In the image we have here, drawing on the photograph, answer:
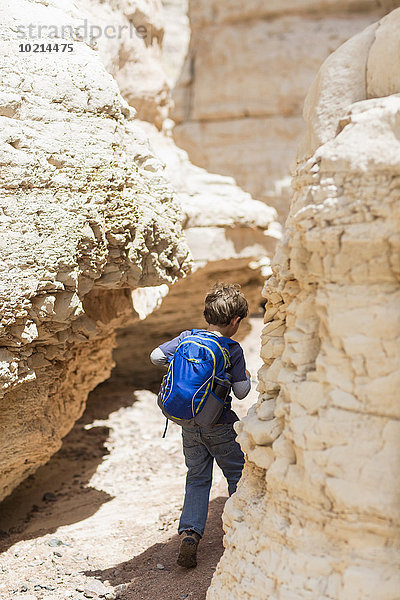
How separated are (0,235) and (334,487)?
225cm

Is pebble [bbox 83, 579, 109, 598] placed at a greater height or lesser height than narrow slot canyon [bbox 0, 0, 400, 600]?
lesser

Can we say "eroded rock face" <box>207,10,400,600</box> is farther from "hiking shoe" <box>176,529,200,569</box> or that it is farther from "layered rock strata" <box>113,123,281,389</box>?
"layered rock strata" <box>113,123,281,389</box>

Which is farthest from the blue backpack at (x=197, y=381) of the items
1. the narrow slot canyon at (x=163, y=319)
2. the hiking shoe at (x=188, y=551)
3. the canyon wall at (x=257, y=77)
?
the canyon wall at (x=257, y=77)

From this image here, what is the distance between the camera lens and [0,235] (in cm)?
333

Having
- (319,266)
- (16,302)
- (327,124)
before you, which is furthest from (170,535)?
(327,124)

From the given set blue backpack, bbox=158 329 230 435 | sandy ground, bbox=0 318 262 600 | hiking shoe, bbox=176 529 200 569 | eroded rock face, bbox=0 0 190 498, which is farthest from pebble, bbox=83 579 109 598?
eroded rock face, bbox=0 0 190 498

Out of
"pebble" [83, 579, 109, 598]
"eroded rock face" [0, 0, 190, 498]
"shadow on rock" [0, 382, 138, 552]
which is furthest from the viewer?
"shadow on rock" [0, 382, 138, 552]

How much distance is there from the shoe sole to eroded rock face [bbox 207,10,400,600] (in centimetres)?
81

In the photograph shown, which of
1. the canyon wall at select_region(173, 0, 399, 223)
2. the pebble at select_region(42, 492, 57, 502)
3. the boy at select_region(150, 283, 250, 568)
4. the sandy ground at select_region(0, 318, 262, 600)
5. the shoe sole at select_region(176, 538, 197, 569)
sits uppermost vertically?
the canyon wall at select_region(173, 0, 399, 223)

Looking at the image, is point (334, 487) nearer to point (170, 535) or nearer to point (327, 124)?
point (327, 124)

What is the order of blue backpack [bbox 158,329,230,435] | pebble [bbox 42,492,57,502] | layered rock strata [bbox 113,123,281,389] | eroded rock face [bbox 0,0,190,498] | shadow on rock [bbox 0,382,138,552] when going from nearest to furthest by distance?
blue backpack [bbox 158,329,230,435] → eroded rock face [bbox 0,0,190,498] → shadow on rock [bbox 0,382,138,552] → pebble [bbox 42,492,57,502] → layered rock strata [bbox 113,123,281,389]

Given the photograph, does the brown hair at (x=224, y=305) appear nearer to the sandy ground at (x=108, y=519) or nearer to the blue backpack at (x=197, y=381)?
the blue backpack at (x=197, y=381)

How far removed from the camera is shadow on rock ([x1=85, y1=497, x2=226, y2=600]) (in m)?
3.05

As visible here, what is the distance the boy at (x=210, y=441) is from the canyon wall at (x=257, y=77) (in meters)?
8.33
